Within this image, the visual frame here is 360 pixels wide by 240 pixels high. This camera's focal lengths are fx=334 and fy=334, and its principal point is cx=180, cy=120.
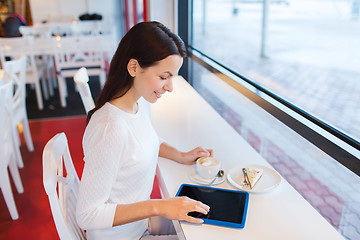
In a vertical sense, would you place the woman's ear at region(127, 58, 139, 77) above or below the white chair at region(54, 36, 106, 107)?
above

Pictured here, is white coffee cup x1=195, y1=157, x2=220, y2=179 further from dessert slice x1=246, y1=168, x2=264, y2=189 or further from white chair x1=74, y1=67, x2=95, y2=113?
white chair x1=74, y1=67, x2=95, y2=113

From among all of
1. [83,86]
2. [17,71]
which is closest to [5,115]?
[17,71]

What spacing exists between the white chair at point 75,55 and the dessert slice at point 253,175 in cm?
322

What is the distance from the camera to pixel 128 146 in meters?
1.00

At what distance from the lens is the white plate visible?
1.08 meters

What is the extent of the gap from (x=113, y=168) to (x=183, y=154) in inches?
15.3

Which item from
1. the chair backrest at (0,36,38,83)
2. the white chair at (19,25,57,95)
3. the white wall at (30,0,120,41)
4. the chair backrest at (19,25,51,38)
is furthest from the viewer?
the white wall at (30,0,120,41)

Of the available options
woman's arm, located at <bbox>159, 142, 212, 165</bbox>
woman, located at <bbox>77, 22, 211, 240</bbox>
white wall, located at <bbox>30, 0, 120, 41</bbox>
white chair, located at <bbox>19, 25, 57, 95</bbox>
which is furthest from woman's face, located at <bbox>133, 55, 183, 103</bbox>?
white wall, located at <bbox>30, 0, 120, 41</bbox>

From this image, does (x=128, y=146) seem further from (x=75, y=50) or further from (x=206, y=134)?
(x=75, y=50)

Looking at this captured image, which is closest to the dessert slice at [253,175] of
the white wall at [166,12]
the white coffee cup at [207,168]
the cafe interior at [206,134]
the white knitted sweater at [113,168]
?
the cafe interior at [206,134]

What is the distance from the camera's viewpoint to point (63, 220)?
95 centimetres

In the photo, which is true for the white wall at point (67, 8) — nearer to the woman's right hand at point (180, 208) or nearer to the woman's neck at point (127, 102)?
the woman's neck at point (127, 102)

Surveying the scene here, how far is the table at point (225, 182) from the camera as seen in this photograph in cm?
90

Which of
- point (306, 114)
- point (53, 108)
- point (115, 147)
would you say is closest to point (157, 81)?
point (115, 147)
